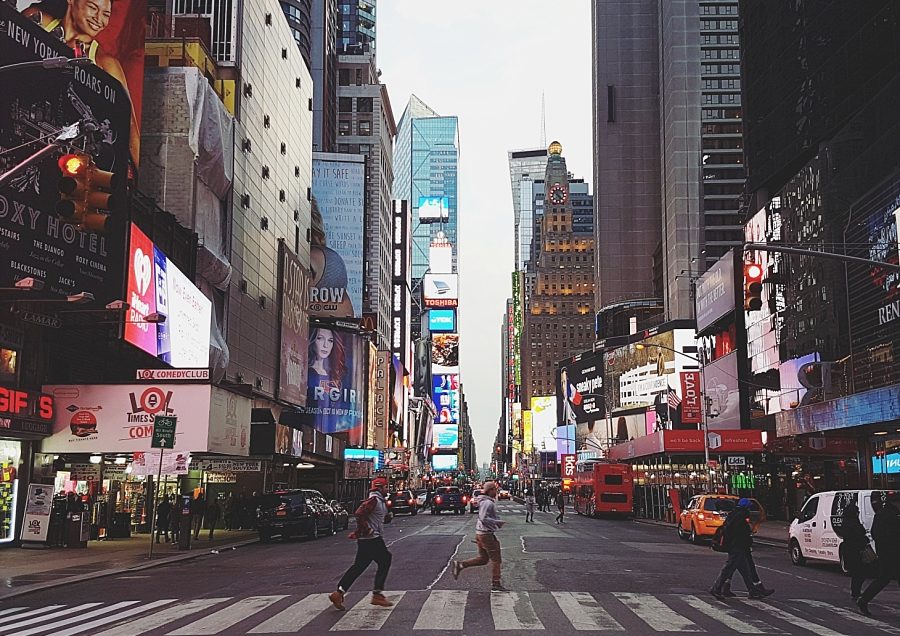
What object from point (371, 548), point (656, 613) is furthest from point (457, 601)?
point (656, 613)

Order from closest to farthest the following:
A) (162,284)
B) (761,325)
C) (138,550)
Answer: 1. (138,550)
2. (162,284)
3. (761,325)

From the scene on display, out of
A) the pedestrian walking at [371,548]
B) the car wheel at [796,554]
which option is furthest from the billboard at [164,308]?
the car wheel at [796,554]

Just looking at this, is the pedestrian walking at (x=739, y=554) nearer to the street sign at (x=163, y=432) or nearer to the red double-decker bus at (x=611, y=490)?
the street sign at (x=163, y=432)

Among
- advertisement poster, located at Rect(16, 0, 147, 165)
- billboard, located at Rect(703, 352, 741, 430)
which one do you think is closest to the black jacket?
advertisement poster, located at Rect(16, 0, 147, 165)

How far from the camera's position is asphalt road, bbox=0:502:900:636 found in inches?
493

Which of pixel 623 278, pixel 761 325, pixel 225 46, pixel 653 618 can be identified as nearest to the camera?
pixel 653 618

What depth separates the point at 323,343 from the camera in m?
84.5

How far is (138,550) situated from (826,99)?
42211 millimetres

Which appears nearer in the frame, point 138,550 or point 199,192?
point 138,550

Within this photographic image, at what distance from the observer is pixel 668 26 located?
126 metres

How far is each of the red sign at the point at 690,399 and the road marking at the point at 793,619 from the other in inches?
1876

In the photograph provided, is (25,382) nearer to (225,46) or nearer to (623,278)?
(225,46)

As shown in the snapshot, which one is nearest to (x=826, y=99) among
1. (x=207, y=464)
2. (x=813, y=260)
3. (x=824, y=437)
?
(x=813, y=260)

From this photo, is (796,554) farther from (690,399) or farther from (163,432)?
(690,399)
